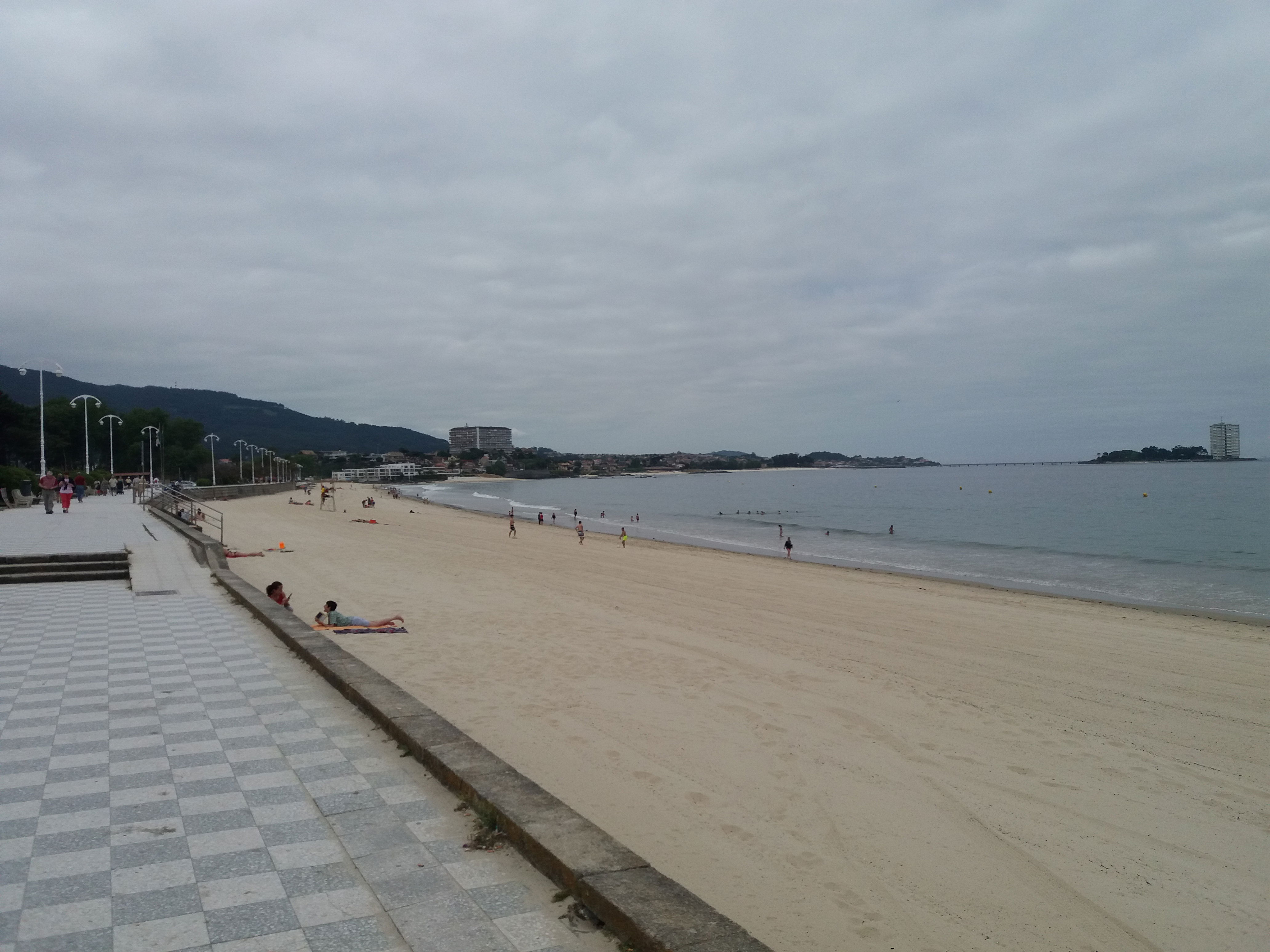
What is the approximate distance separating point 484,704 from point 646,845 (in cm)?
305

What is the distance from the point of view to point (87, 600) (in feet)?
34.7

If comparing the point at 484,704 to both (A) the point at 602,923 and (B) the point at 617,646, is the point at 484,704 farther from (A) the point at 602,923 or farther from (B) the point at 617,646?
(A) the point at 602,923

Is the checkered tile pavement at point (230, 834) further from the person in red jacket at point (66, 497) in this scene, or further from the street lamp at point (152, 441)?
the street lamp at point (152, 441)

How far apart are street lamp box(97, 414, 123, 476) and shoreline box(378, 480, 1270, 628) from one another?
1504 inches

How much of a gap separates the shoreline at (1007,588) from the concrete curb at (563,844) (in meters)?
17.5

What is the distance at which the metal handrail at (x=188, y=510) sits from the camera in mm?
21594

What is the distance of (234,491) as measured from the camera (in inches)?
2200

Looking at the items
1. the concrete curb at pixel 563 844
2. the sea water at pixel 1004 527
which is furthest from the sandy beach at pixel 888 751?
the sea water at pixel 1004 527

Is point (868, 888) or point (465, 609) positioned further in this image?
point (465, 609)

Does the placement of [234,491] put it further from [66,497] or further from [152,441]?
[66,497]

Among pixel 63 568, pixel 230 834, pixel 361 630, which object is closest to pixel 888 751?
pixel 230 834

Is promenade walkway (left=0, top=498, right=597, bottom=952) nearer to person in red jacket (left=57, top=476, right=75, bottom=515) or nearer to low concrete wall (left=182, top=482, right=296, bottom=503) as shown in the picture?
person in red jacket (left=57, top=476, right=75, bottom=515)

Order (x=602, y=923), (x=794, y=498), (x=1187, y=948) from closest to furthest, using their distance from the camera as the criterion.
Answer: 1. (x=602, y=923)
2. (x=1187, y=948)
3. (x=794, y=498)

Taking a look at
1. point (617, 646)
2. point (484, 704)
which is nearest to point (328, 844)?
point (484, 704)
